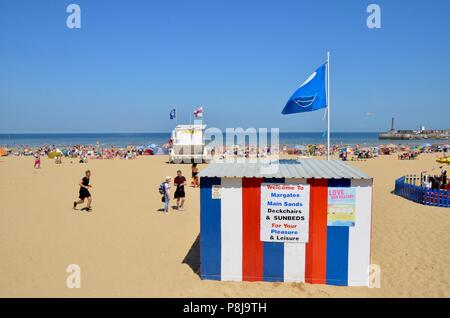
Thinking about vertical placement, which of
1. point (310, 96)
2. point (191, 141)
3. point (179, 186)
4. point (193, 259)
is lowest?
point (193, 259)

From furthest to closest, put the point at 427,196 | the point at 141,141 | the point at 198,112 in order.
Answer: the point at 141,141
the point at 198,112
the point at 427,196

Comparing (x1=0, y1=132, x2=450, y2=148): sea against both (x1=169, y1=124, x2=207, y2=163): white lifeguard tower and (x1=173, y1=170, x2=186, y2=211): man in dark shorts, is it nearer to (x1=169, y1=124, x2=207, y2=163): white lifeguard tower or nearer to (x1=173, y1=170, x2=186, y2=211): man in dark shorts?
(x1=169, y1=124, x2=207, y2=163): white lifeguard tower

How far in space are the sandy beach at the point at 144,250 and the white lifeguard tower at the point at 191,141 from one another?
1378cm

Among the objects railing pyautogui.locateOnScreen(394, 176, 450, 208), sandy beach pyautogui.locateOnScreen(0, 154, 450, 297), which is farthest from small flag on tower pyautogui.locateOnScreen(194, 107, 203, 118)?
railing pyautogui.locateOnScreen(394, 176, 450, 208)

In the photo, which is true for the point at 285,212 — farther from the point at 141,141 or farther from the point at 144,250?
the point at 141,141

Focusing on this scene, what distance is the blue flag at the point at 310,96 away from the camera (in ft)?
24.1

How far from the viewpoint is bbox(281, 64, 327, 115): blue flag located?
289 inches

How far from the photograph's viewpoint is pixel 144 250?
24.7 ft

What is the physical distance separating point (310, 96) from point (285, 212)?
9.28ft

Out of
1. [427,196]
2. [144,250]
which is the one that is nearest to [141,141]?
[427,196]

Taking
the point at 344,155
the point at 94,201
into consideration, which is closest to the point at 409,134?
the point at 344,155

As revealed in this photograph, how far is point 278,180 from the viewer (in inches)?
233

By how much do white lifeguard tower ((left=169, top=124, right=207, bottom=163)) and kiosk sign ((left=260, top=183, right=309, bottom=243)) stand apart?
2128 centimetres
